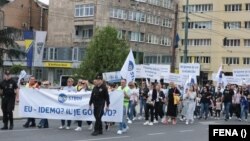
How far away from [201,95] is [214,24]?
70312 mm

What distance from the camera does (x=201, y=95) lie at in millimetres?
25625

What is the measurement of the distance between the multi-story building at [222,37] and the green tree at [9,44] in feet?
246

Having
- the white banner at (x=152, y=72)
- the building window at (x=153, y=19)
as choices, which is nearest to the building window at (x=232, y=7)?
the building window at (x=153, y=19)

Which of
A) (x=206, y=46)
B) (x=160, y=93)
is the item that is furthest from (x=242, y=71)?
(x=206, y=46)

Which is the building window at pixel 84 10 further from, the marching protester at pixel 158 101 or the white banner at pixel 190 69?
the marching protester at pixel 158 101

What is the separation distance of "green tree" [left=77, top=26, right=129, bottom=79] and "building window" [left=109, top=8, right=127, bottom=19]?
12.5 metres

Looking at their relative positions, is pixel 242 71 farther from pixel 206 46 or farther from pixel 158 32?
pixel 206 46

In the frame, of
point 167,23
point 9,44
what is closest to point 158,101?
point 9,44

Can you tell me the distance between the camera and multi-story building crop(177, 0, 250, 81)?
302 feet

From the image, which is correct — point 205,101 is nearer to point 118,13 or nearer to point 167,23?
point 118,13

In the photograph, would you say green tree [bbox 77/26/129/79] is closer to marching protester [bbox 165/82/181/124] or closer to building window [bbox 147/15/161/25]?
building window [bbox 147/15/161/25]

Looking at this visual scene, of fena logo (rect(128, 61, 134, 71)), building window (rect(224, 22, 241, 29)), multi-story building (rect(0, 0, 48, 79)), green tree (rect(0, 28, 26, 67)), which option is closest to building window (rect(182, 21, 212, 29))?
building window (rect(224, 22, 241, 29))

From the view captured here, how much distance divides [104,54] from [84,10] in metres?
15.4

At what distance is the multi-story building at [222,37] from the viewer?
92.1 metres
